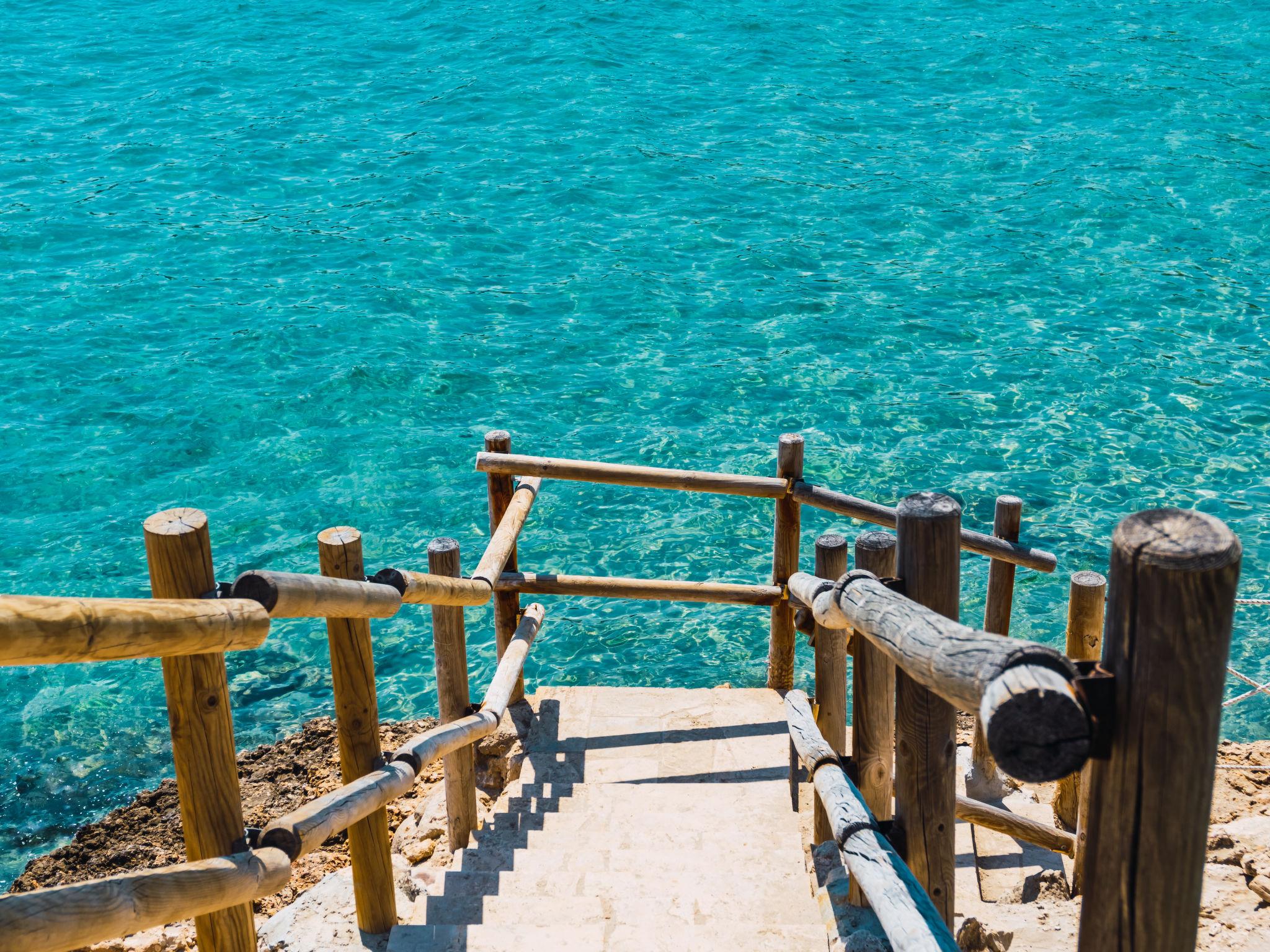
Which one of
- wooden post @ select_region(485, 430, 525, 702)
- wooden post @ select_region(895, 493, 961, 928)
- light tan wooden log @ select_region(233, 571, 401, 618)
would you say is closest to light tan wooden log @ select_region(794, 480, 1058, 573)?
wooden post @ select_region(485, 430, 525, 702)

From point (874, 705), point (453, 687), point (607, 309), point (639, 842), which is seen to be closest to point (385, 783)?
point (453, 687)

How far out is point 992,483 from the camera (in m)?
11.3

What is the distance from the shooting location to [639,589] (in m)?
6.47

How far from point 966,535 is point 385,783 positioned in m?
3.23

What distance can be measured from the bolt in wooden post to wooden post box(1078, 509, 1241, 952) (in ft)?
4.76

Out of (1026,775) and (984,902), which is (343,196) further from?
(1026,775)

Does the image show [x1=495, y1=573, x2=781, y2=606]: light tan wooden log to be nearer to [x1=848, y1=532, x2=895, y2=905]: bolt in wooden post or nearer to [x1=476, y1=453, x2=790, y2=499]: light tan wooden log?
[x1=476, y1=453, x2=790, y2=499]: light tan wooden log

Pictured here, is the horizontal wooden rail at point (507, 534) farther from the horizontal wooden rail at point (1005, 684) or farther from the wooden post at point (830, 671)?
the horizontal wooden rail at point (1005, 684)

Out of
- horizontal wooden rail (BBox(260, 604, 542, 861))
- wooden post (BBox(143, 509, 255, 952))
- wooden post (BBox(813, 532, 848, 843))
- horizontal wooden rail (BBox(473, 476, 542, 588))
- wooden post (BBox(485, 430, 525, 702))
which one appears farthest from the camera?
wooden post (BBox(485, 430, 525, 702))

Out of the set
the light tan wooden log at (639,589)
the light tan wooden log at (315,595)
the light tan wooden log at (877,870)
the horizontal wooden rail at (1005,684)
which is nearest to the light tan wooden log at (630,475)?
the light tan wooden log at (639,589)

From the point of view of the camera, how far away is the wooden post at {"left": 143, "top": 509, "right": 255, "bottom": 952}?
2809mm

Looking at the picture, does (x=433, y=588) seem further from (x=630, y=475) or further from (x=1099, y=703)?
(x=1099, y=703)

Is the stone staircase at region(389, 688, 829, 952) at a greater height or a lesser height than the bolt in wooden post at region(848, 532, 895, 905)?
lesser

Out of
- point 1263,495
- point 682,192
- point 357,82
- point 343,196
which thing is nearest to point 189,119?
point 357,82
